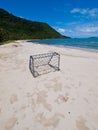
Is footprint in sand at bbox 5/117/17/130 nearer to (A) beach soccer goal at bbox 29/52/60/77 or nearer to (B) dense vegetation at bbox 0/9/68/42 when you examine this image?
(A) beach soccer goal at bbox 29/52/60/77

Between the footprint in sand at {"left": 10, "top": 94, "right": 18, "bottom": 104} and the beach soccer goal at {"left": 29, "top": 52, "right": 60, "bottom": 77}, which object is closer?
the footprint in sand at {"left": 10, "top": 94, "right": 18, "bottom": 104}

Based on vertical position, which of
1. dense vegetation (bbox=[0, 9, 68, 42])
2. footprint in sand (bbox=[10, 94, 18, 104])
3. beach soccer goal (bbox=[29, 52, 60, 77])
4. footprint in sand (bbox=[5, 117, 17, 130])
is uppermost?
dense vegetation (bbox=[0, 9, 68, 42])

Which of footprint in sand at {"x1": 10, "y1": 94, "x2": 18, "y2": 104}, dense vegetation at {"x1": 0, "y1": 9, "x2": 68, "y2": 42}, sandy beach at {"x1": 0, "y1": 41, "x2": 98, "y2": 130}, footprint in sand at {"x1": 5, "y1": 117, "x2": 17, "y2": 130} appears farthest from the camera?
dense vegetation at {"x1": 0, "y1": 9, "x2": 68, "y2": 42}

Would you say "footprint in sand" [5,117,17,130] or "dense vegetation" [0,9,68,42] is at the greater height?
"dense vegetation" [0,9,68,42]

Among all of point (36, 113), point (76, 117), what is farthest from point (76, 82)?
point (36, 113)

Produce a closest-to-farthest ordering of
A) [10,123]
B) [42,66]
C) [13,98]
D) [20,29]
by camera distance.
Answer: [10,123]
[13,98]
[42,66]
[20,29]

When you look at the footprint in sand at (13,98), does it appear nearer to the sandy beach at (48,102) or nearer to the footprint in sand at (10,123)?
the sandy beach at (48,102)

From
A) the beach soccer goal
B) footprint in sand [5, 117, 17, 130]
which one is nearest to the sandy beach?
footprint in sand [5, 117, 17, 130]

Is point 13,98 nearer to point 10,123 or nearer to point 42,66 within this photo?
point 10,123

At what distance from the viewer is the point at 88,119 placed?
275cm

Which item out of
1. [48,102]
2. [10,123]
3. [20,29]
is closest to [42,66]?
[48,102]

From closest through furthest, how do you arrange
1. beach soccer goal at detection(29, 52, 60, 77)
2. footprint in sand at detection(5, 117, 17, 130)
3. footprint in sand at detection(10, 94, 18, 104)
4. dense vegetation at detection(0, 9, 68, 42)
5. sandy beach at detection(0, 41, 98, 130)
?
footprint in sand at detection(5, 117, 17, 130)
sandy beach at detection(0, 41, 98, 130)
footprint in sand at detection(10, 94, 18, 104)
beach soccer goal at detection(29, 52, 60, 77)
dense vegetation at detection(0, 9, 68, 42)

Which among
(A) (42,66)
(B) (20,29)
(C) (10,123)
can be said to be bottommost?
(C) (10,123)

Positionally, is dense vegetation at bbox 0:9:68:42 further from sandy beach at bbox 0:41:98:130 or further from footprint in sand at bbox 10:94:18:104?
footprint in sand at bbox 10:94:18:104
